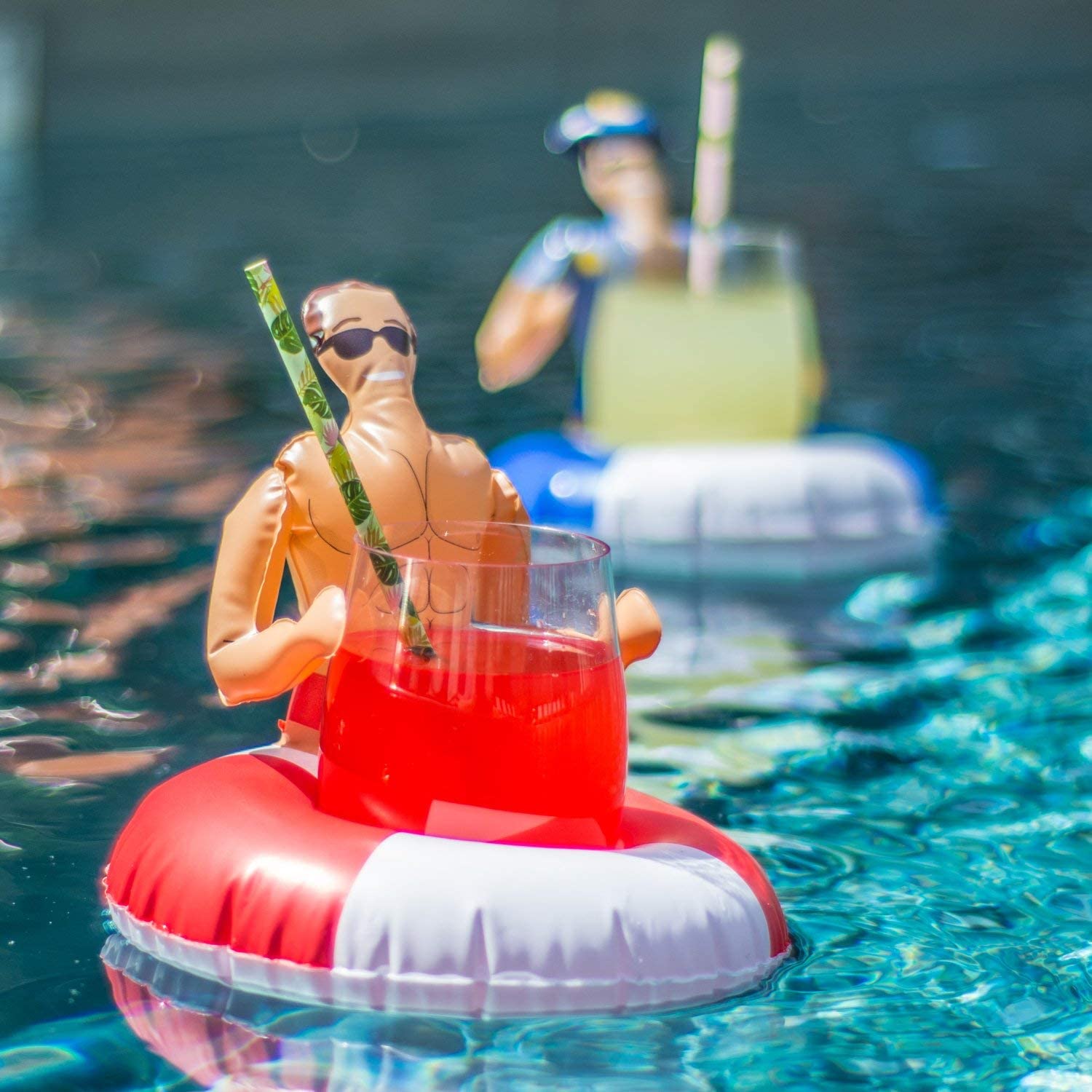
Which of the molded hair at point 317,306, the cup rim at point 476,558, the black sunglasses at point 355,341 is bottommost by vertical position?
the cup rim at point 476,558

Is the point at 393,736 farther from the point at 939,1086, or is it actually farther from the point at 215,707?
the point at 215,707

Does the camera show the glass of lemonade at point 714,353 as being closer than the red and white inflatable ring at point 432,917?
No

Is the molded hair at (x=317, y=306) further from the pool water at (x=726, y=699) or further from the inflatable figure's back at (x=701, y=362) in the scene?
the inflatable figure's back at (x=701, y=362)

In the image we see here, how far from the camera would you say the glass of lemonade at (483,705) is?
2.49 metres

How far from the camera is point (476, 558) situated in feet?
8.80

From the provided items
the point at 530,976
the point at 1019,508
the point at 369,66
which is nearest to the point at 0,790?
the point at 530,976

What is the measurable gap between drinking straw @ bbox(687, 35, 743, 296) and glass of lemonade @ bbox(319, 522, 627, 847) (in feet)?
7.76

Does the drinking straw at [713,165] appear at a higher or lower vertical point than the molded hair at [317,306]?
higher

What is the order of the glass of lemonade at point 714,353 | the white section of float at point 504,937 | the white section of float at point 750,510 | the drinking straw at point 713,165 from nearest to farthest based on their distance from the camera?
1. the white section of float at point 504,937
2. the drinking straw at point 713,165
3. the white section of float at point 750,510
4. the glass of lemonade at point 714,353

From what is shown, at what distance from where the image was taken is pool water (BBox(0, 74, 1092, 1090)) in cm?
250

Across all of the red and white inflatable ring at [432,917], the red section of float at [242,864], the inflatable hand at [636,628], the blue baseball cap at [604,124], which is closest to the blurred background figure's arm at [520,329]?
the blue baseball cap at [604,124]

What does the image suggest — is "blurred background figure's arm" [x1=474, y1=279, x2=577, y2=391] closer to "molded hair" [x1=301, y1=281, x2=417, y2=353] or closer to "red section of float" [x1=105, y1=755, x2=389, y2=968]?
"molded hair" [x1=301, y1=281, x2=417, y2=353]

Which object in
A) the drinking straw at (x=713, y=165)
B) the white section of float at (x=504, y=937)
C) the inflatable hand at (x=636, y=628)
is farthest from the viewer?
the drinking straw at (x=713, y=165)

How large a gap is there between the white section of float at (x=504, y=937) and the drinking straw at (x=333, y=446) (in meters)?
0.28
